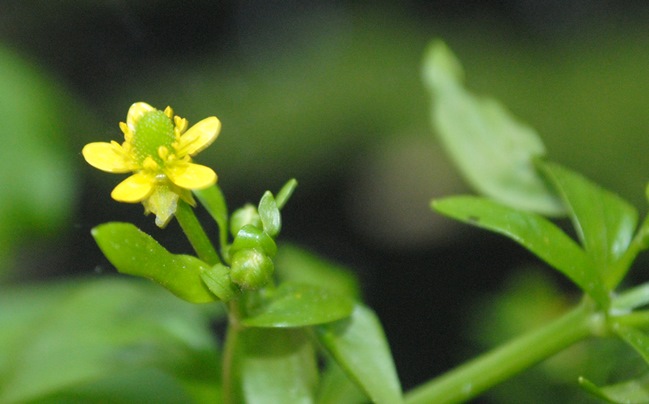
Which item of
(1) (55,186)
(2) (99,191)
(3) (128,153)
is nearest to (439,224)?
(2) (99,191)

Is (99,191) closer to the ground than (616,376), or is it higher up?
higher up

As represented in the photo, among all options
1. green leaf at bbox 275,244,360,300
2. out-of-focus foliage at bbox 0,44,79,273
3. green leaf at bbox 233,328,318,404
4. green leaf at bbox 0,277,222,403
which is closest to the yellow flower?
green leaf at bbox 233,328,318,404

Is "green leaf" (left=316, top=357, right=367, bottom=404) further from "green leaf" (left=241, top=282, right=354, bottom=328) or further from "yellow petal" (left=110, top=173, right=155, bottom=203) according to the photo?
"yellow petal" (left=110, top=173, right=155, bottom=203)

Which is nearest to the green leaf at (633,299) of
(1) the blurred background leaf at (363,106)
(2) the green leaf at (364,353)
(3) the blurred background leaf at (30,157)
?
(2) the green leaf at (364,353)

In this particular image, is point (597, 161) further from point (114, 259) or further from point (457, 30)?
point (114, 259)

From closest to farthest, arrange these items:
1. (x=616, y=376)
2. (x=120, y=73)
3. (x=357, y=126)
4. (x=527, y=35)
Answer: (x=616, y=376) → (x=120, y=73) → (x=357, y=126) → (x=527, y=35)

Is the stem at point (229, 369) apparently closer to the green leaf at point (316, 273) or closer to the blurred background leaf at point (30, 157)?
the green leaf at point (316, 273)

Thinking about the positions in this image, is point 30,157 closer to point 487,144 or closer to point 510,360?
point 487,144

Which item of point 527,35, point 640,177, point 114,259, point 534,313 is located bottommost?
point 534,313
